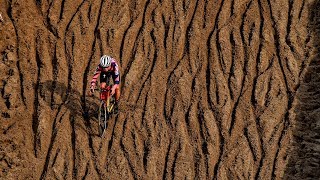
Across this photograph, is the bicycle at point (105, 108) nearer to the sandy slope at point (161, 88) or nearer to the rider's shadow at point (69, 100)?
the sandy slope at point (161, 88)

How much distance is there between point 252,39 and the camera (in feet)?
37.5

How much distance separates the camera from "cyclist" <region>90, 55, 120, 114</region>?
33.1 ft

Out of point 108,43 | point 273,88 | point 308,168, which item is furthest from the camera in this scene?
point 108,43

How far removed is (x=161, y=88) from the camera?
36.7 ft

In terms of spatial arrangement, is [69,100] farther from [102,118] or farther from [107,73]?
[107,73]

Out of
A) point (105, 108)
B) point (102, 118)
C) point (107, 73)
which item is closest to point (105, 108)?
point (105, 108)

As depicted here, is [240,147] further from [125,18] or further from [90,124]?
[125,18]

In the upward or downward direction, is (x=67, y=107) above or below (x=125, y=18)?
below

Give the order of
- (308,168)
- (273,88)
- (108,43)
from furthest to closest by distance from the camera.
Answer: (108,43), (273,88), (308,168)

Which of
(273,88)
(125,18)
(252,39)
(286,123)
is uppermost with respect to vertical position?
(125,18)

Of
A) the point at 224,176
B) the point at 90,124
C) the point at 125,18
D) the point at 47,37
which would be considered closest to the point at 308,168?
the point at 224,176

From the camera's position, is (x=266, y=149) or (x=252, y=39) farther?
(x=252, y=39)

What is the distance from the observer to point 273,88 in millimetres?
10781

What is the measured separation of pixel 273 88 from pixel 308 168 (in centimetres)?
202
